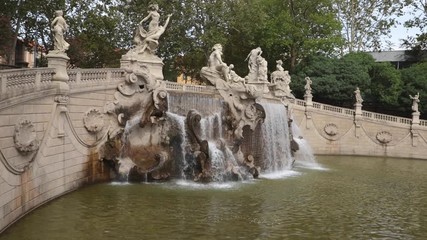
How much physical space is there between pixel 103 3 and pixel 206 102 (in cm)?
1827

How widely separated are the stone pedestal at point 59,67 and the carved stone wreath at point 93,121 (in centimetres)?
230

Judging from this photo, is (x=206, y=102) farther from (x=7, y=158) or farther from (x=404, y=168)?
(x=404, y=168)

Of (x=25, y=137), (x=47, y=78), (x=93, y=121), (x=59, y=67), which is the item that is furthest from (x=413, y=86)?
(x=25, y=137)

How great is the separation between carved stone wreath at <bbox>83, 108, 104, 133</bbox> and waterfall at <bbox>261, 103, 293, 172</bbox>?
915cm

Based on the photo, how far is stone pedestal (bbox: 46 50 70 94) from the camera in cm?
1552

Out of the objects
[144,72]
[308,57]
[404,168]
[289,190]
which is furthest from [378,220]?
[308,57]

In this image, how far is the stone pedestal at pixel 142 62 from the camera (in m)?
20.6

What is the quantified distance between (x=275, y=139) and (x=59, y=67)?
45.4ft

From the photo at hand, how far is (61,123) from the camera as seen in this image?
15852 mm

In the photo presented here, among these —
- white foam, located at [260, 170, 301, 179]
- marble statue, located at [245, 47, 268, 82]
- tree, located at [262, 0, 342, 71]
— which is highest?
tree, located at [262, 0, 342, 71]

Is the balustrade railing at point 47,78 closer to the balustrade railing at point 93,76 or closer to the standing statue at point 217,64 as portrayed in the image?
the balustrade railing at point 93,76

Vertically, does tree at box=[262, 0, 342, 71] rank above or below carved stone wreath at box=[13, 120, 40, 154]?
above

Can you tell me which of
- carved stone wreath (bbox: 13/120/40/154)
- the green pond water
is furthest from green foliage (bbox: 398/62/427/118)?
carved stone wreath (bbox: 13/120/40/154)

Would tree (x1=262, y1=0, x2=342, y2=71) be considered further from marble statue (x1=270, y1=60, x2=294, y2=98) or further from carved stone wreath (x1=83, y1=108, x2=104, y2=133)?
carved stone wreath (x1=83, y1=108, x2=104, y2=133)
